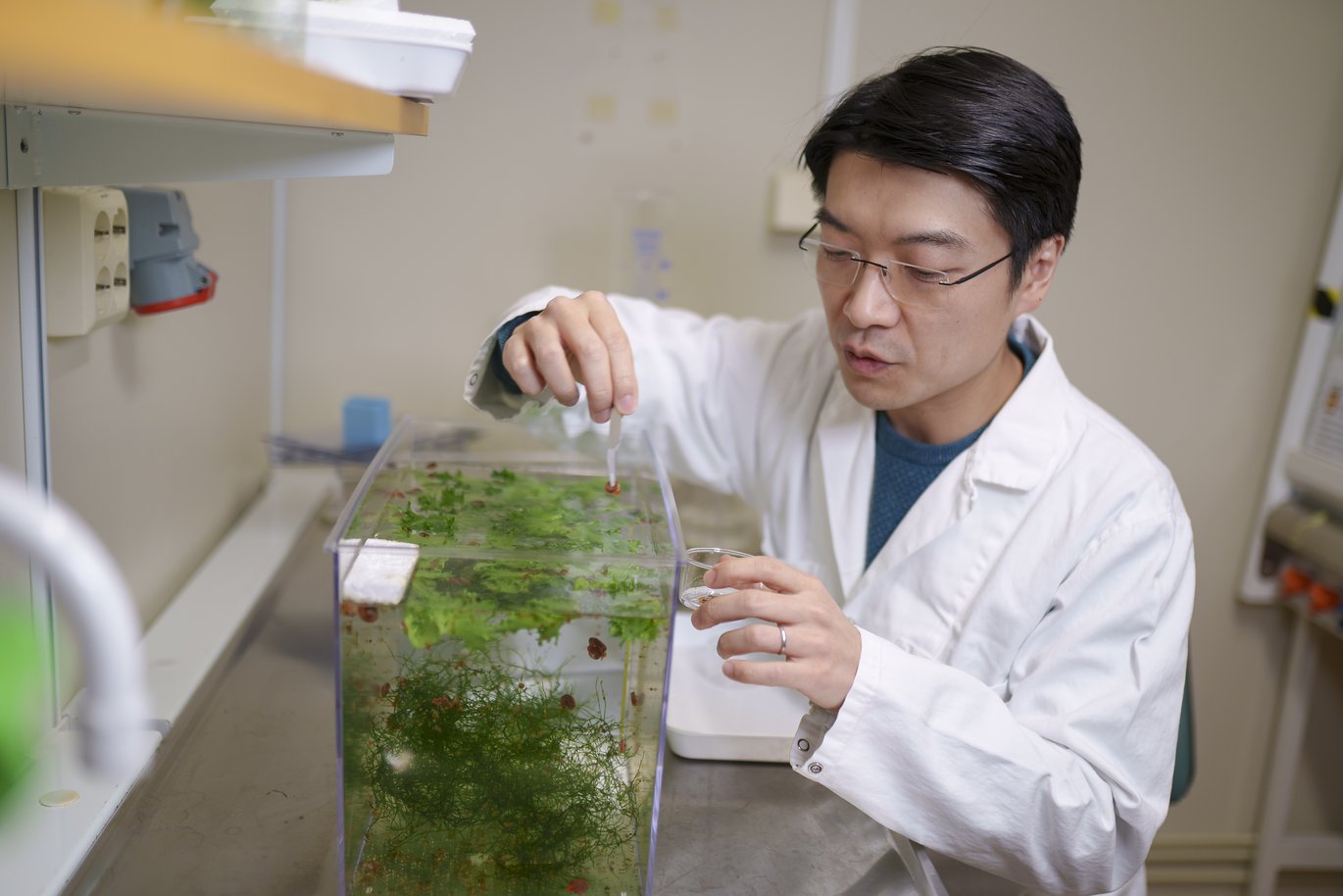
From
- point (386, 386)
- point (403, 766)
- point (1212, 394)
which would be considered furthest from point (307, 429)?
point (1212, 394)

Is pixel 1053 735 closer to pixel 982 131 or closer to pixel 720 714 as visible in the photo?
pixel 720 714

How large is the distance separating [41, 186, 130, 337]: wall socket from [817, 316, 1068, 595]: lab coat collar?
857 millimetres

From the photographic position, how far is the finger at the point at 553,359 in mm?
1030

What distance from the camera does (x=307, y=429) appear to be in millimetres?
2059

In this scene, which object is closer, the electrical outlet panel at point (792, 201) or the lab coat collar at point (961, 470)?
the lab coat collar at point (961, 470)

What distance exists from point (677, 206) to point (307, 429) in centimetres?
83

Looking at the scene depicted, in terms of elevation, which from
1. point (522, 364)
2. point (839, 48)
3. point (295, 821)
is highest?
Result: point (839, 48)

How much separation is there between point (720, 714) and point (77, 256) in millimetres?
761

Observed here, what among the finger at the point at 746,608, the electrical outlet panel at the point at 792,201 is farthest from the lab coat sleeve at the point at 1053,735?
the electrical outlet panel at the point at 792,201

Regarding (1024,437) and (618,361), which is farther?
(1024,437)

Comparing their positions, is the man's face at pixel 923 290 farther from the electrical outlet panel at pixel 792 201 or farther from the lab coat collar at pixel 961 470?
the electrical outlet panel at pixel 792 201

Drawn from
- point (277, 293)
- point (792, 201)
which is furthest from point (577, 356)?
point (277, 293)

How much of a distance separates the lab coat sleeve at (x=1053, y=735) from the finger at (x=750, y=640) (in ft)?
0.37

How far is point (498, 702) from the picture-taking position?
734mm
